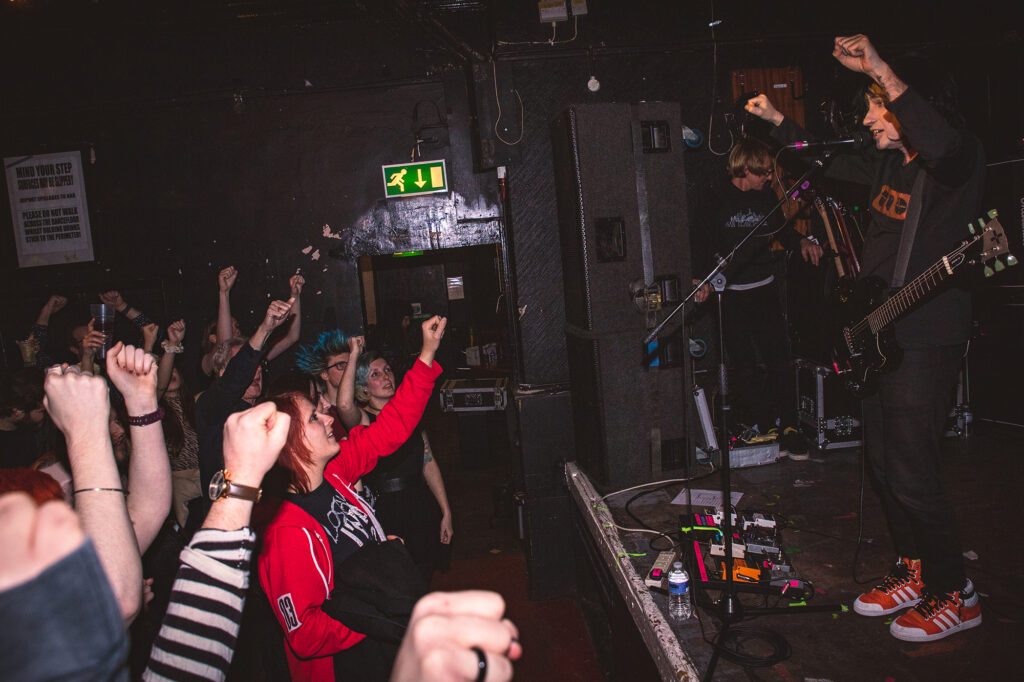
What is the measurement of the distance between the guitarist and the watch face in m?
2.41

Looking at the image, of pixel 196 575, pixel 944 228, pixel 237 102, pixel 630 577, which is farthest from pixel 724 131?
pixel 196 575

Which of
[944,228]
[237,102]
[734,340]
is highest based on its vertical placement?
[237,102]

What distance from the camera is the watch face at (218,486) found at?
114 cm

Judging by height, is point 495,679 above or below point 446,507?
above

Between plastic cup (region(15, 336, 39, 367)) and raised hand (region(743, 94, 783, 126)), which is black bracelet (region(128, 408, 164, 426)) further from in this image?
plastic cup (region(15, 336, 39, 367))

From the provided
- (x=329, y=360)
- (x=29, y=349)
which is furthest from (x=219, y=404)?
(x=29, y=349)

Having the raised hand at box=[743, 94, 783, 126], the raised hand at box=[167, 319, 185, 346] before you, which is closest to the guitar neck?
the raised hand at box=[743, 94, 783, 126]

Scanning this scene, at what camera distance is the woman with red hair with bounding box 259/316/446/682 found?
69.8 inches

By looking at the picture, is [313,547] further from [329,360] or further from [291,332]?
[291,332]

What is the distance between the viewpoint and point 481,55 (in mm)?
4477

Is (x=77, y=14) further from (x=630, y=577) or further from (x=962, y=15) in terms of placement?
(x=962, y=15)

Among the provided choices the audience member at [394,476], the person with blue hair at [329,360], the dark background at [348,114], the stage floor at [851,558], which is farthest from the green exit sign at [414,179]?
the stage floor at [851,558]

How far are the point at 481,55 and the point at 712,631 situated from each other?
165 inches

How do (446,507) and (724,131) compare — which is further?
(724,131)
